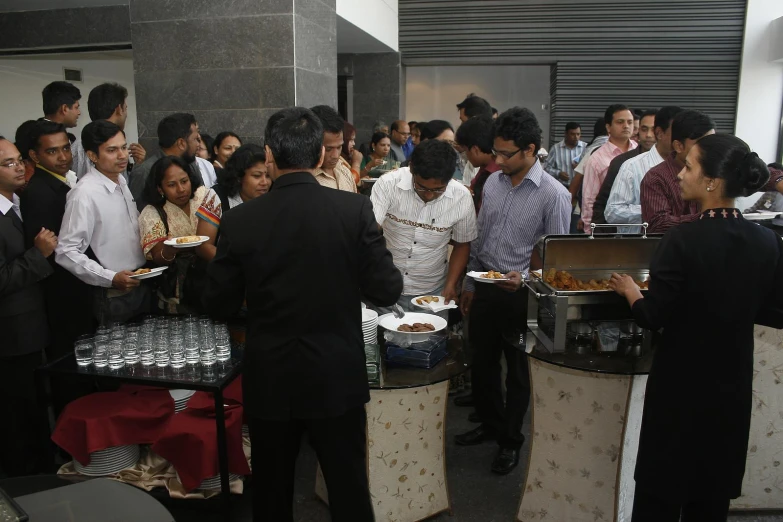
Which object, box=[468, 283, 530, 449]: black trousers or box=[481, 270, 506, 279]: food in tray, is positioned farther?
box=[468, 283, 530, 449]: black trousers

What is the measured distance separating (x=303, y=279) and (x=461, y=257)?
1475 mm

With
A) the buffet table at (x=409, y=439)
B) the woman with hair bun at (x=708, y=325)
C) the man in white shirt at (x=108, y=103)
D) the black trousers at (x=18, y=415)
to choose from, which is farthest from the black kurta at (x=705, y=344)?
the man in white shirt at (x=108, y=103)

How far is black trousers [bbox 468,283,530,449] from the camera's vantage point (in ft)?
9.13

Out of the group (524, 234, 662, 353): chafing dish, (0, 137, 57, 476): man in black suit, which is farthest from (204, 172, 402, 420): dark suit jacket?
(0, 137, 57, 476): man in black suit

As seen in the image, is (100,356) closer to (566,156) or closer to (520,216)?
(520,216)

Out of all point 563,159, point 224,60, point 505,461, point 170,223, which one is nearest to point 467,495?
point 505,461

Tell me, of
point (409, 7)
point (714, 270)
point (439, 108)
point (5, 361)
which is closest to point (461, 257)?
point (714, 270)

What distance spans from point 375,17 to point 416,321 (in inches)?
272

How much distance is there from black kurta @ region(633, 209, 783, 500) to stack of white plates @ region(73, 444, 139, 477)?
6.64 feet

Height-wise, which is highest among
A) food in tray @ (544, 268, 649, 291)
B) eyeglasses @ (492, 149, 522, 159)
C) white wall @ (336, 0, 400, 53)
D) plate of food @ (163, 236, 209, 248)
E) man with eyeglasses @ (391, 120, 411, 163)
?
white wall @ (336, 0, 400, 53)

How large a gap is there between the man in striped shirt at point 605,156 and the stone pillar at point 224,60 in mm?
2545

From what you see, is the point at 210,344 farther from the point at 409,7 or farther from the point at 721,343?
the point at 409,7

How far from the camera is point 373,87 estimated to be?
32.2ft

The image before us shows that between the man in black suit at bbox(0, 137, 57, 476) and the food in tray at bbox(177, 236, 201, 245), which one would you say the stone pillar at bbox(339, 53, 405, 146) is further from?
the man in black suit at bbox(0, 137, 57, 476)
